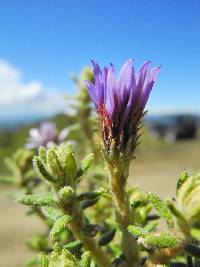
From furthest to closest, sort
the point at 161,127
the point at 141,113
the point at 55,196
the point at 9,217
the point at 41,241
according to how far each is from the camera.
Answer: the point at 161,127 → the point at 9,217 → the point at 41,241 → the point at 55,196 → the point at 141,113

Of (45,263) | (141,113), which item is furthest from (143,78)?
(45,263)

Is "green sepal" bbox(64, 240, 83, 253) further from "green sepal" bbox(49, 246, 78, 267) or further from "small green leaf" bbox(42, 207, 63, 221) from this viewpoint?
"green sepal" bbox(49, 246, 78, 267)

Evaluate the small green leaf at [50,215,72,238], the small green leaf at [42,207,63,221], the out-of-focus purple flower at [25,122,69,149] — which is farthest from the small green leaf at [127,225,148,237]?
the out-of-focus purple flower at [25,122,69,149]

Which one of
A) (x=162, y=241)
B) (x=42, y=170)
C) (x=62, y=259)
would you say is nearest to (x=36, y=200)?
(x=42, y=170)

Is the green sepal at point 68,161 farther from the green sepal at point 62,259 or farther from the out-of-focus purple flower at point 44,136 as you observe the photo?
the out-of-focus purple flower at point 44,136

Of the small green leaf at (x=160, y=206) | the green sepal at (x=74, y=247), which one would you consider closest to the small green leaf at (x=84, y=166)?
the green sepal at (x=74, y=247)

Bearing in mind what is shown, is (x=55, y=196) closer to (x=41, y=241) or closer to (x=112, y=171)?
(x=112, y=171)

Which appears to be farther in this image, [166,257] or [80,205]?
[80,205]
